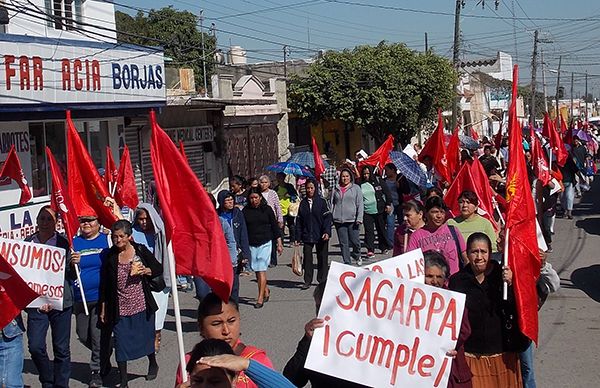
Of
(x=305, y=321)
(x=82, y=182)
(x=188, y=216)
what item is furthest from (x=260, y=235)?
(x=188, y=216)

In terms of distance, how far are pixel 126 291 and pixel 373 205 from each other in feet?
30.0

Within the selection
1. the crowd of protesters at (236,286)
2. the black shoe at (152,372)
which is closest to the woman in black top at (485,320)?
the crowd of protesters at (236,286)

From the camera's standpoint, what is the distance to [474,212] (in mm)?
8711

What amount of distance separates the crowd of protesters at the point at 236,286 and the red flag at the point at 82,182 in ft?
0.41

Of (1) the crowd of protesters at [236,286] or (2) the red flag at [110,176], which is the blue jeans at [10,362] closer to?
(1) the crowd of protesters at [236,286]

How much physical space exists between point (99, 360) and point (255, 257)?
4.03m

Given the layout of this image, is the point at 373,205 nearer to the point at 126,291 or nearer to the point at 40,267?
the point at 126,291

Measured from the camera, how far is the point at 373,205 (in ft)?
55.6

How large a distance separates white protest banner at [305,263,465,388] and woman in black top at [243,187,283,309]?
7.63 m

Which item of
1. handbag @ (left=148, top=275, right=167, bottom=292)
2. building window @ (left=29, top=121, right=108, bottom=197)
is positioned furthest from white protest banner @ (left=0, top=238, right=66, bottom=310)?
building window @ (left=29, top=121, right=108, bottom=197)

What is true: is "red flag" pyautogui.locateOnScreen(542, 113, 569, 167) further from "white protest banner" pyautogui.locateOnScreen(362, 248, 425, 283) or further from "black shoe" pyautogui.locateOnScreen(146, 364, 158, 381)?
"white protest banner" pyautogui.locateOnScreen(362, 248, 425, 283)

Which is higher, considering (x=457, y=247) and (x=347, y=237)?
(x=457, y=247)

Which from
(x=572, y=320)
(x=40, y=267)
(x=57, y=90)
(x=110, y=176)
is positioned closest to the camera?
(x=40, y=267)

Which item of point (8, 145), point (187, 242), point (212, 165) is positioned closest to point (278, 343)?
point (187, 242)
